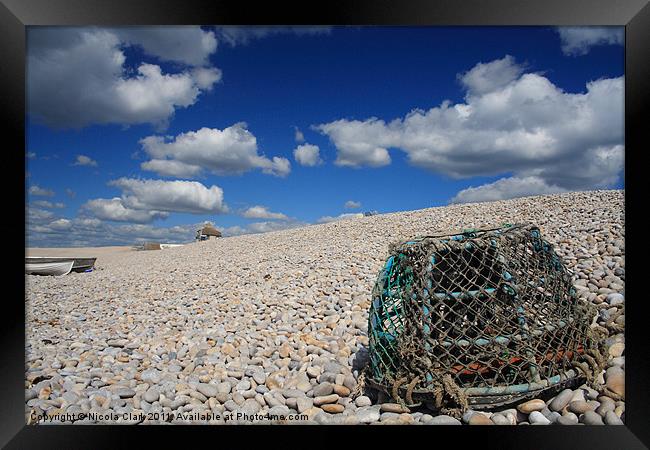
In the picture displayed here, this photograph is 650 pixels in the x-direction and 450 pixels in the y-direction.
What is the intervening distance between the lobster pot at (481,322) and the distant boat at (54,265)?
12.3m

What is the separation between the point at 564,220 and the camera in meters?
8.77

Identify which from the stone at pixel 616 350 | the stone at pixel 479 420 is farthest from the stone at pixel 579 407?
the stone at pixel 616 350

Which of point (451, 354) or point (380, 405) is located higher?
point (451, 354)

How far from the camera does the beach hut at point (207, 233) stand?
21.3 meters

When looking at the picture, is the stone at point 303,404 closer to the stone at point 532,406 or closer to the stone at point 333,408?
the stone at point 333,408

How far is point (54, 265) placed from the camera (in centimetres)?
1281

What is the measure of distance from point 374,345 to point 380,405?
1.61 ft

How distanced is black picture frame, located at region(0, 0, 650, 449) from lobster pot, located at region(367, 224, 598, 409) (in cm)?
44

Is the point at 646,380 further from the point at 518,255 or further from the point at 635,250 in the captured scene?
the point at 518,255
